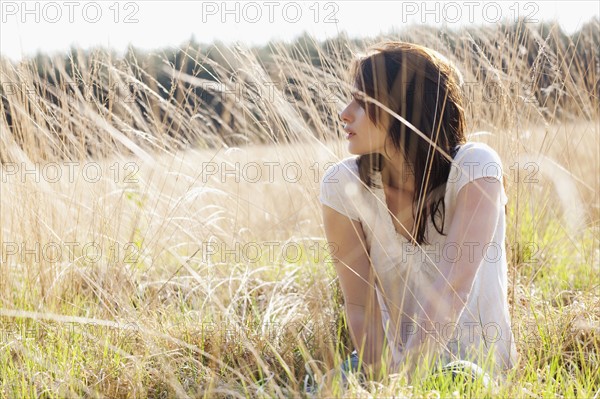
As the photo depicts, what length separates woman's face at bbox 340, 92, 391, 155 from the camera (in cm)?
181

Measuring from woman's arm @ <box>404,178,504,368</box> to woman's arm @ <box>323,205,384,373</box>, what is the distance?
0.16 meters

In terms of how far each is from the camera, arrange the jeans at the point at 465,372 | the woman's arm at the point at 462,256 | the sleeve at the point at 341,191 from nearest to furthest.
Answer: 1. the jeans at the point at 465,372
2. the woman's arm at the point at 462,256
3. the sleeve at the point at 341,191

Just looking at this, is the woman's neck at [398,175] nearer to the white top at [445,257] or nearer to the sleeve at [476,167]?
the white top at [445,257]

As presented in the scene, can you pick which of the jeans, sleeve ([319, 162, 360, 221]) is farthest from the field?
sleeve ([319, 162, 360, 221])

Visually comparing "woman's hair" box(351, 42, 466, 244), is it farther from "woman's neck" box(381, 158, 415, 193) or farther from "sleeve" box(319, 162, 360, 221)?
"sleeve" box(319, 162, 360, 221)

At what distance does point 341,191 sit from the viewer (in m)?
1.90

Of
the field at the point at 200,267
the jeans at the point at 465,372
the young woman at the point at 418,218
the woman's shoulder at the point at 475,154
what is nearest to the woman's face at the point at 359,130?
the young woman at the point at 418,218

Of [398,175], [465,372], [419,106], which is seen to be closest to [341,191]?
[398,175]

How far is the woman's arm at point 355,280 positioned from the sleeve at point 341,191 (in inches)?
0.8

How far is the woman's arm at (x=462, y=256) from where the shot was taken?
1664 mm

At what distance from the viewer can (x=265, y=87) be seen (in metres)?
2.11

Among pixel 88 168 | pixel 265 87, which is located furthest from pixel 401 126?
pixel 88 168

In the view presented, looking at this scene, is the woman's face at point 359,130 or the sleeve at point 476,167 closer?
the sleeve at point 476,167

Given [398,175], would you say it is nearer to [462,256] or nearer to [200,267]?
[462,256]
